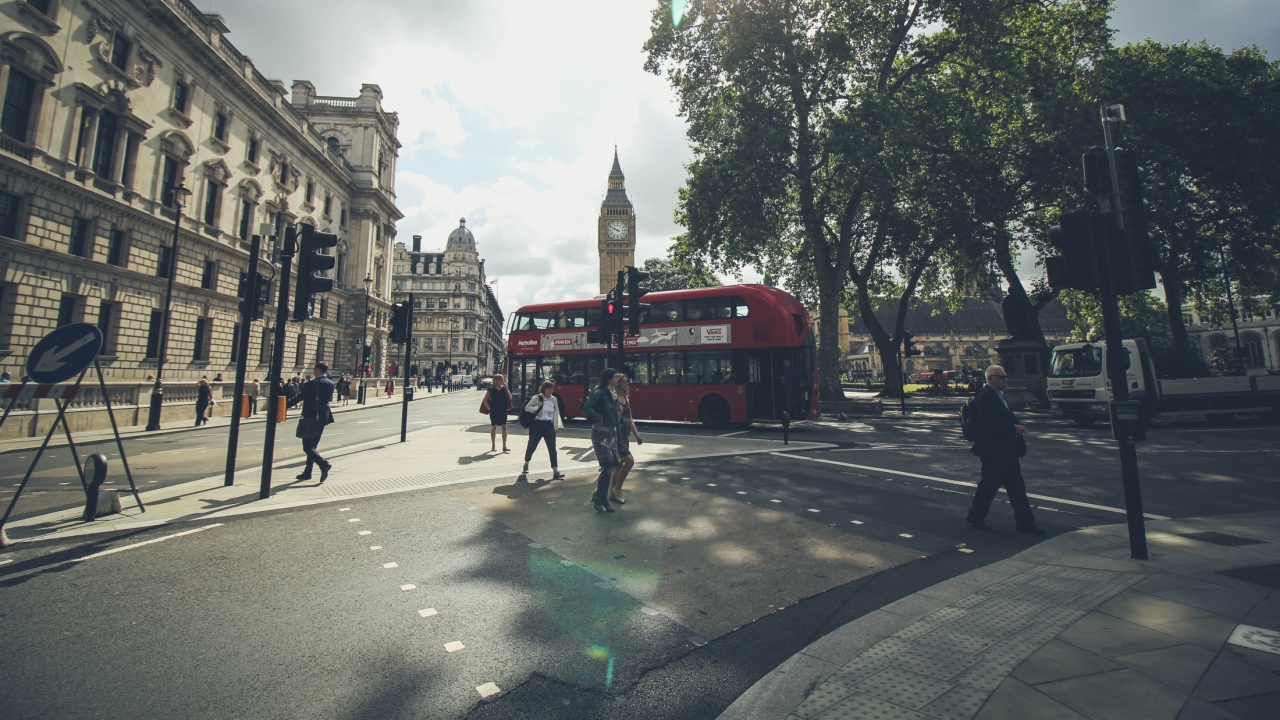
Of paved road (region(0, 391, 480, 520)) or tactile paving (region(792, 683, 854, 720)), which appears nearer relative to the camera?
tactile paving (region(792, 683, 854, 720))

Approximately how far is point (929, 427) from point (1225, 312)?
30.4 metres

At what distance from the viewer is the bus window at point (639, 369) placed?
16469 mm

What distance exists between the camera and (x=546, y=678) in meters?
2.73

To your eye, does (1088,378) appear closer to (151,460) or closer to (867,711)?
(867,711)

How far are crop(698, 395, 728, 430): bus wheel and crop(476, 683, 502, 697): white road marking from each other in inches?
524

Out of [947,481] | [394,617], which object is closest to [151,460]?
[394,617]

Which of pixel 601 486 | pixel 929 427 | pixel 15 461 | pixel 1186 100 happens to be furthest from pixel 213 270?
pixel 1186 100

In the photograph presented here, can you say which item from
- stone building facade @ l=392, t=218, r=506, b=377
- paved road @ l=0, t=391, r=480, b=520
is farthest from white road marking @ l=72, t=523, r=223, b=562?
stone building facade @ l=392, t=218, r=506, b=377

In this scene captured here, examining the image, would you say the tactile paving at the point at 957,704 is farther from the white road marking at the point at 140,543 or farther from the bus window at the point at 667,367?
the bus window at the point at 667,367

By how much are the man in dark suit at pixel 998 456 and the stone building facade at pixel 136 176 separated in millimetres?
23208

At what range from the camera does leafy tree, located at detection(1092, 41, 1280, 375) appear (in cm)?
1981

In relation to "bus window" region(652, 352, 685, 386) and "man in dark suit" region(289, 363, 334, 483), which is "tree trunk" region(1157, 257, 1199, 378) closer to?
"bus window" region(652, 352, 685, 386)

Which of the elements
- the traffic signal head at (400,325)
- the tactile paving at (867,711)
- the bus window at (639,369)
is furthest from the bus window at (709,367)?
the tactile paving at (867,711)

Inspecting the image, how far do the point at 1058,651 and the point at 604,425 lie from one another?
4778 mm
